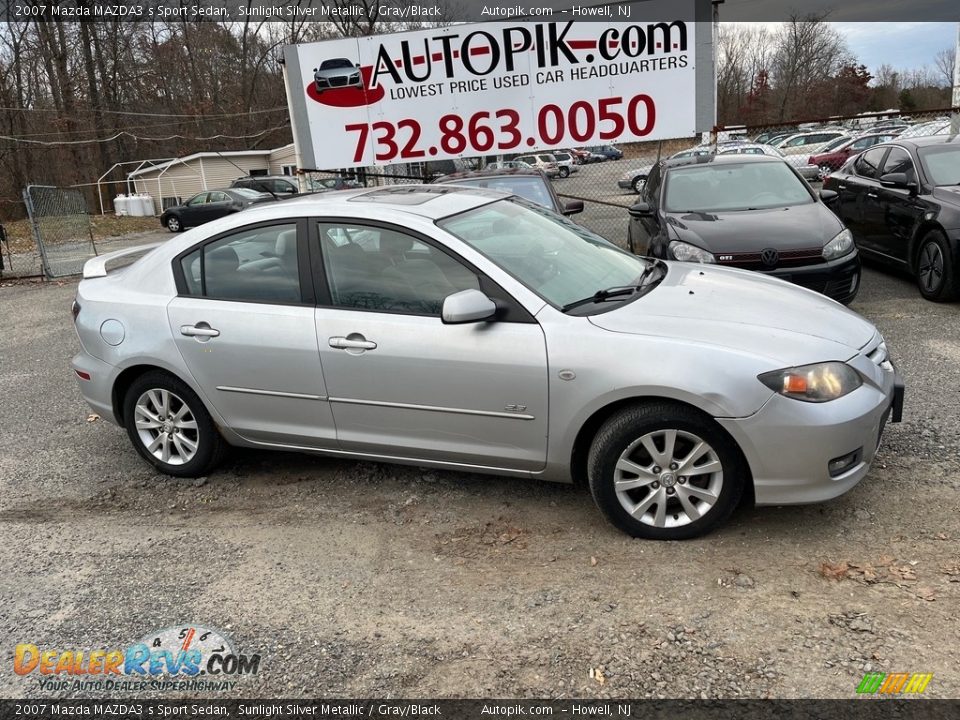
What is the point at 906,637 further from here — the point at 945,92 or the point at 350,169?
the point at 945,92

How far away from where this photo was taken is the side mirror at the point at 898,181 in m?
7.46

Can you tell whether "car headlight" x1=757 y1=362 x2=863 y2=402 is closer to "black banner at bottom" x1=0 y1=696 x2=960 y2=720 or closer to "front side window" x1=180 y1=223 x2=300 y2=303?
"black banner at bottom" x1=0 y1=696 x2=960 y2=720

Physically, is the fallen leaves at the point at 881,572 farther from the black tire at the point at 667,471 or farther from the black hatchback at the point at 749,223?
the black hatchback at the point at 749,223

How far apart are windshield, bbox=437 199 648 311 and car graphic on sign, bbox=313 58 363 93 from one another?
6134 millimetres

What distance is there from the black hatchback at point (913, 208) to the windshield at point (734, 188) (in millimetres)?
1118

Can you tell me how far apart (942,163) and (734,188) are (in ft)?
7.09

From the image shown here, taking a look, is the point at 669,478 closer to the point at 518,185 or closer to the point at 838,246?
the point at 838,246

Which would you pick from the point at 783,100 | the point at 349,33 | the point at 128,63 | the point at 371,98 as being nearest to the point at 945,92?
the point at 783,100

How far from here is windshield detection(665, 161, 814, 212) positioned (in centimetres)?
723

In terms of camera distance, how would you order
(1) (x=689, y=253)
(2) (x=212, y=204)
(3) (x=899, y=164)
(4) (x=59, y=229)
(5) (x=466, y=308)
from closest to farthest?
(5) (x=466, y=308) → (1) (x=689, y=253) → (3) (x=899, y=164) → (4) (x=59, y=229) → (2) (x=212, y=204)

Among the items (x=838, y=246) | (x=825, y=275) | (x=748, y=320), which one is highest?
(x=748, y=320)

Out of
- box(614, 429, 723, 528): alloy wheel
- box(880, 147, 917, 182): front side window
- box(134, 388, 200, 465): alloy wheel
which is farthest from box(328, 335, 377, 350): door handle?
box(880, 147, 917, 182): front side window

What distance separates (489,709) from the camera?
2459 mm

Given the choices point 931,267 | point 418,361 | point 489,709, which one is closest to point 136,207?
point 931,267
